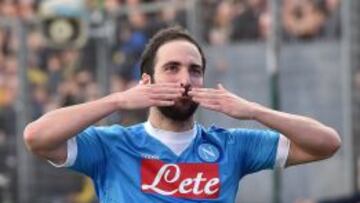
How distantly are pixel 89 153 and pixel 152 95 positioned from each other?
50 cm

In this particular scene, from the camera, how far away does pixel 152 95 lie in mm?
6594

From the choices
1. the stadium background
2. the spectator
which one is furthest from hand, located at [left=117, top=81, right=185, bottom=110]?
the spectator

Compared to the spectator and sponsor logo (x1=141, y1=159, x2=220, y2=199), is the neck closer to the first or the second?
sponsor logo (x1=141, y1=159, x2=220, y2=199)

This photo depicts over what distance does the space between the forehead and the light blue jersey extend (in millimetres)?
404

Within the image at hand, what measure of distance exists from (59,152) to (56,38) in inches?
294

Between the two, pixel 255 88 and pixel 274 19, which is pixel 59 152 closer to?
pixel 274 19

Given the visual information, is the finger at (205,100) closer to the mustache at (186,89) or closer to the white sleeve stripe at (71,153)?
the mustache at (186,89)

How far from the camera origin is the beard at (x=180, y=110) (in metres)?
6.63

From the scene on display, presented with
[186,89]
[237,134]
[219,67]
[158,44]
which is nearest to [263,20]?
[219,67]

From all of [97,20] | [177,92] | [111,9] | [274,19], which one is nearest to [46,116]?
[177,92]

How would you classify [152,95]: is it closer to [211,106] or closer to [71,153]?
[211,106]

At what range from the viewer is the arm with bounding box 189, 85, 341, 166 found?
6669 mm

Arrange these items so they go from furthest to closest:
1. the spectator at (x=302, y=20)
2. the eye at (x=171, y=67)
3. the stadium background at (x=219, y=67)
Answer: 1. the spectator at (x=302, y=20)
2. the stadium background at (x=219, y=67)
3. the eye at (x=171, y=67)

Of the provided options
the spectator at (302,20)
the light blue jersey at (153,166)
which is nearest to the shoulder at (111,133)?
the light blue jersey at (153,166)
